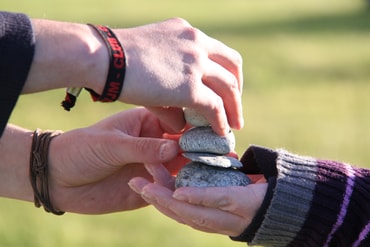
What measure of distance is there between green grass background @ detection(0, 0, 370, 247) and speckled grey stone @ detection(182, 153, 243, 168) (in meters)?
2.02

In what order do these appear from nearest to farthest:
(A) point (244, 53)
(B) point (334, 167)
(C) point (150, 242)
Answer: (B) point (334, 167) → (C) point (150, 242) → (A) point (244, 53)

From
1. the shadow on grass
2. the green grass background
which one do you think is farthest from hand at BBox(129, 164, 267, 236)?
the shadow on grass

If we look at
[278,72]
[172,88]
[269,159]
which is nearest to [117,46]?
[172,88]

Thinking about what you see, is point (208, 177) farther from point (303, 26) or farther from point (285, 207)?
point (303, 26)

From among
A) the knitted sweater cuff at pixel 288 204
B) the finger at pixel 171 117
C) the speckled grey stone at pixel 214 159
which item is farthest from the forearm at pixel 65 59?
the knitted sweater cuff at pixel 288 204

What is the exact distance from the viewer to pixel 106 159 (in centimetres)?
266

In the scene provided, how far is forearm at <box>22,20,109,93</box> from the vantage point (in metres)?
2.04

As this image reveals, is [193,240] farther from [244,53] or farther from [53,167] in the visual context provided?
[244,53]

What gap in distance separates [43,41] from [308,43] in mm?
8964

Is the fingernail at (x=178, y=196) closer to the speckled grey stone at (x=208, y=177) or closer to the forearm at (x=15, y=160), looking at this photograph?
the speckled grey stone at (x=208, y=177)

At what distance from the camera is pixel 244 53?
982 cm

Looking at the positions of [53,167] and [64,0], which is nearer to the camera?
[53,167]

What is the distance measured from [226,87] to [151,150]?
402 mm

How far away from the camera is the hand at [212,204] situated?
2.32 meters
